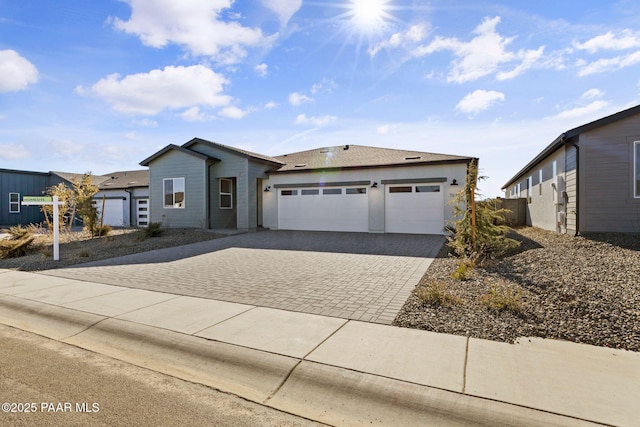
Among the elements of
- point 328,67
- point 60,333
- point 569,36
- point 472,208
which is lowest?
point 60,333

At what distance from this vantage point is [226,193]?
62.1 ft

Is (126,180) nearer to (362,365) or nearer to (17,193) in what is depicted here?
(17,193)

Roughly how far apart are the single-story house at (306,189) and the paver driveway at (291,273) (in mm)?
2859

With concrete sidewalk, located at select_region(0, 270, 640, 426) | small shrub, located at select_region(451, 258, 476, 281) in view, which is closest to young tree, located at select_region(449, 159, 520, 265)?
small shrub, located at select_region(451, 258, 476, 281)

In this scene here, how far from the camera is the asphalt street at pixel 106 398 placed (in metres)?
2.63

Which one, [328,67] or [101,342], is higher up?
[328,67]

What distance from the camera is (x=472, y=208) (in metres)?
8.09

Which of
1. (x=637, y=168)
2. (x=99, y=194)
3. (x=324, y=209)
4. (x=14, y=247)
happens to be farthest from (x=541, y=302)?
(x=99, y=194)

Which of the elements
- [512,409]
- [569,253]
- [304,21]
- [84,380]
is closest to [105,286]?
[84,380]

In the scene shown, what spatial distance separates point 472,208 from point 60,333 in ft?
27.8

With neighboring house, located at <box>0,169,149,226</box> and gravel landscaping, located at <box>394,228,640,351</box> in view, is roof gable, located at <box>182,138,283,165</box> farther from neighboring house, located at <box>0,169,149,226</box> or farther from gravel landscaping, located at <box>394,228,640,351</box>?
gravel landscaping, located at <box>394,228,640,351</box>

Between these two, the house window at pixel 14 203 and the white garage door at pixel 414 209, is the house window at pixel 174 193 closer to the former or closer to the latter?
the white garage door at pixel 414 209

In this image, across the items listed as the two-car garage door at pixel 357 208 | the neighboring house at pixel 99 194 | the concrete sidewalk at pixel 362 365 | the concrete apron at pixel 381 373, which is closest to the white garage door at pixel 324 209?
the two-car garage door at pixel 357 208

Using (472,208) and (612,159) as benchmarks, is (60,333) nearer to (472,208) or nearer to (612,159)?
(472,208)
